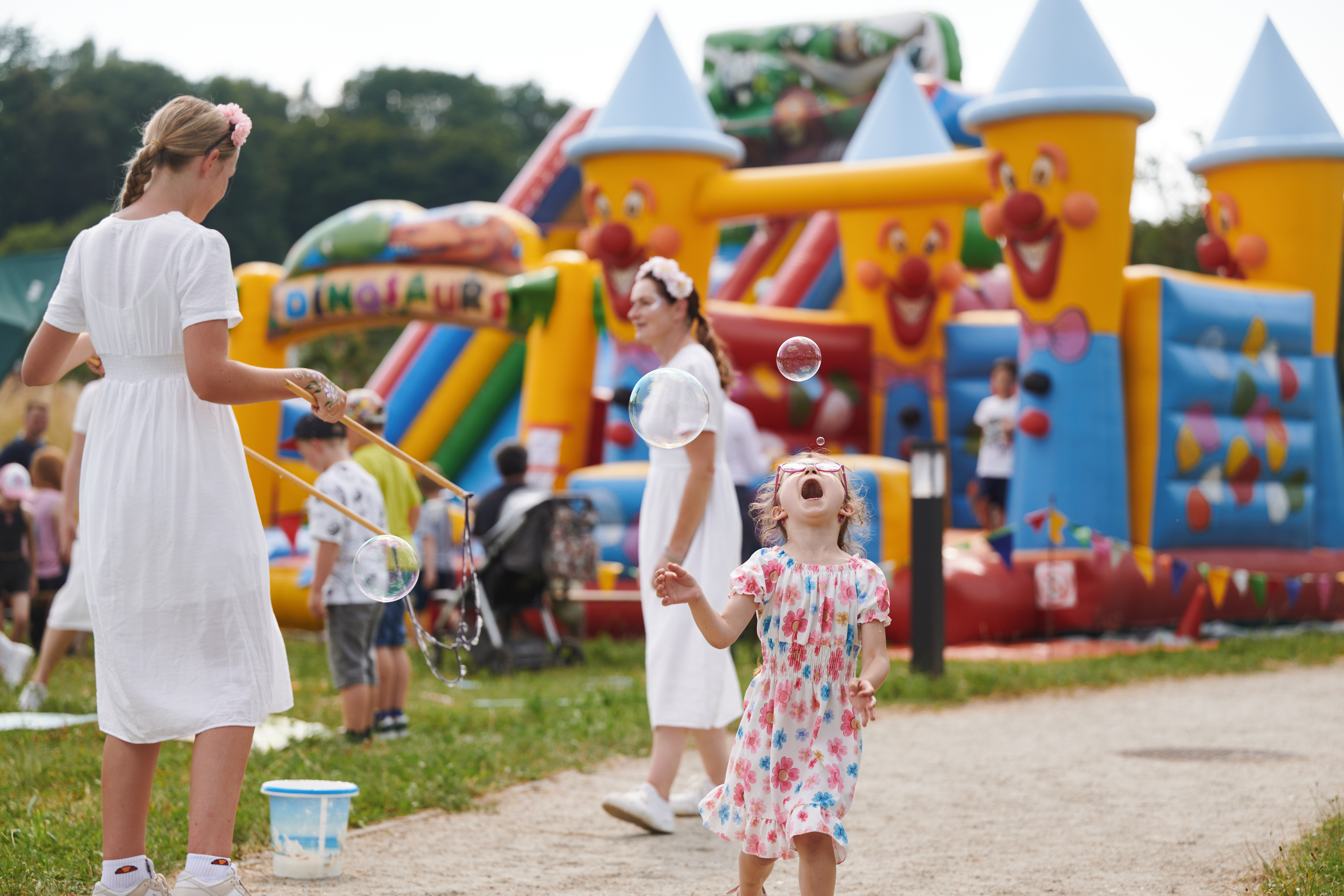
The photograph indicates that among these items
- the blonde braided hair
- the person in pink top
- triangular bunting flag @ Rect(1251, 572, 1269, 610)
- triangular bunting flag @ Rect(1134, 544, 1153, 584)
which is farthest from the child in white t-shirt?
the blonde braided hair

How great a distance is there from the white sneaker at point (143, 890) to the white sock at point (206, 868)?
0.16 m

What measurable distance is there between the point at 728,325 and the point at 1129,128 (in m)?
3.52

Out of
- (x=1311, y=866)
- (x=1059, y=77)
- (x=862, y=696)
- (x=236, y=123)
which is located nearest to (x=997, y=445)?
(x=1059, y=77)

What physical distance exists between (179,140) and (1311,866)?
315 cm

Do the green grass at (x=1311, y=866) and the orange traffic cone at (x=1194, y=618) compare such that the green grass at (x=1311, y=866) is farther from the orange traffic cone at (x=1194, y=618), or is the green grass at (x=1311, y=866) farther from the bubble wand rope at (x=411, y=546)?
the orange traffic cone at (x=1194, y=618)

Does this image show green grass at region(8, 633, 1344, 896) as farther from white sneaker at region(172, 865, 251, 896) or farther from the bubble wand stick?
the bubble wand stick

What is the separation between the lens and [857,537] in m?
3.64

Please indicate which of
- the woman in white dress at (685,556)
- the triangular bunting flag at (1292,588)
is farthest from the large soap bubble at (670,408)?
the triangular bunting flag at (1292,588)

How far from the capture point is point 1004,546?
9531mm

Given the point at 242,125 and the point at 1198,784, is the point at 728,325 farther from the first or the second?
the point at 242,125

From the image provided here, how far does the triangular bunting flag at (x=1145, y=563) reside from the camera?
9.75 metres

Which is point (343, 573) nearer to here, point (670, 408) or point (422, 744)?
point (422, 744)

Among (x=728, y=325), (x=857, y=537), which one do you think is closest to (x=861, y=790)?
(x=857, y=537)

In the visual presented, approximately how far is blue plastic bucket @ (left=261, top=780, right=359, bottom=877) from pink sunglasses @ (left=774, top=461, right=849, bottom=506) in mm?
1365
